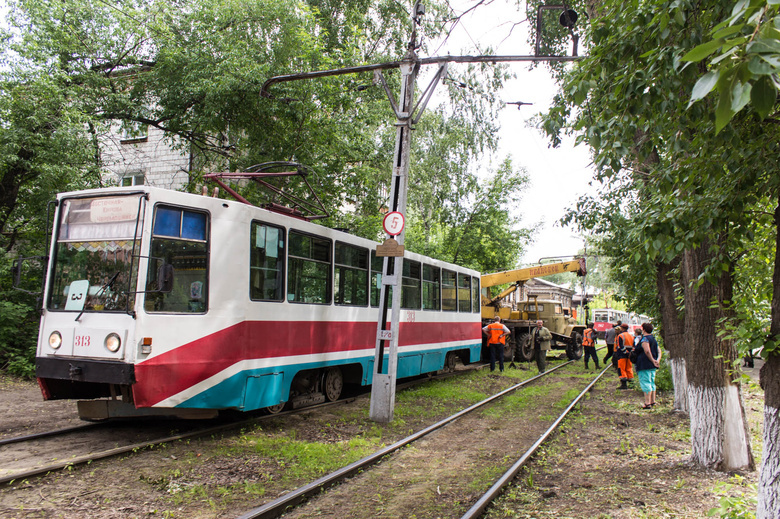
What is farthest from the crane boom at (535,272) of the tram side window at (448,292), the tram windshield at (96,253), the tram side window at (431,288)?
the tram windshield at (96,253)

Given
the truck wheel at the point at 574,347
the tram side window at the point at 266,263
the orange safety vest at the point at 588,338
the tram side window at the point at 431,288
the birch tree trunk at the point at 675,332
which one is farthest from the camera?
the truck wheel at the point at 574,347

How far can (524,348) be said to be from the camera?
70.2ft

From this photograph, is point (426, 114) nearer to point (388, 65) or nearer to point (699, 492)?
point (388, 65)

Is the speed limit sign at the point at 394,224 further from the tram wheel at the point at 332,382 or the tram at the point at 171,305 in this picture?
the tram wheel at the point at 332,382

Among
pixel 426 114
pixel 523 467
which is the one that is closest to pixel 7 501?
pixel 523 467

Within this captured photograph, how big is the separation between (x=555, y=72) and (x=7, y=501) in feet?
43.9

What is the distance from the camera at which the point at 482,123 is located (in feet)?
84.2

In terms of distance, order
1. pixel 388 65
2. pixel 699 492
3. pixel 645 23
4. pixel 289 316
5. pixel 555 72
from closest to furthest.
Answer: pixel 645 23, pixel 699 492, pixel 289 316, pixel 388 65, pixel 555 72

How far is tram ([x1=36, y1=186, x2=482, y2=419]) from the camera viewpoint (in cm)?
610

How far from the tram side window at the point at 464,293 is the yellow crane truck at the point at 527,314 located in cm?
334

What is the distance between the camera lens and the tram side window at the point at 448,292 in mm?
13945

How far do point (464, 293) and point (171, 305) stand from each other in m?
10.2

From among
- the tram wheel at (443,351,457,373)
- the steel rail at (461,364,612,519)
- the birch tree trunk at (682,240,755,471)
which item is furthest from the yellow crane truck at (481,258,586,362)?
the birch tree trunk at (682,240,755,471)

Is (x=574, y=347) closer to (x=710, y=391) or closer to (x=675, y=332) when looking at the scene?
(x=675, y=332)
